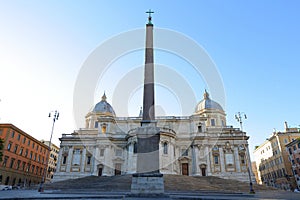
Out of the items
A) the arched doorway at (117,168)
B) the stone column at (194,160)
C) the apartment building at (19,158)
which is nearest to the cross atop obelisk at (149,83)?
the stone column at (194,160)

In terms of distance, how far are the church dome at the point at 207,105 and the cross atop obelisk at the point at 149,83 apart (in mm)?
31400

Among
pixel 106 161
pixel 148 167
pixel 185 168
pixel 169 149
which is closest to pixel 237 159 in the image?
pixel 185 168

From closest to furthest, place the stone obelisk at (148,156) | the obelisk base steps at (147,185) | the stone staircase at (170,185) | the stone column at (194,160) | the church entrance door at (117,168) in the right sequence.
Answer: the obelisk base steps at (147,185)
the stone obelisk at (148,156)
the stone staircase at (170,185)
the stone column at (194,160)
the church entrance door at (117,168)

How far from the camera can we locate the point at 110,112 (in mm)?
46438

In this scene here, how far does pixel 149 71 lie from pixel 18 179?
3750 cm

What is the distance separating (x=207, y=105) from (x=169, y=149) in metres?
15.2

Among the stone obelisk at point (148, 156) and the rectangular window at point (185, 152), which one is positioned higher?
the rectangular window at point (185, 152)

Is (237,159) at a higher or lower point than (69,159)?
higher

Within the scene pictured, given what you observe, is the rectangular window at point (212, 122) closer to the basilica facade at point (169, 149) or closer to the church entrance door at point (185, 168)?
the basilica facade at point (169, 149)

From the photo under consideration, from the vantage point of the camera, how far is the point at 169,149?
33500mm

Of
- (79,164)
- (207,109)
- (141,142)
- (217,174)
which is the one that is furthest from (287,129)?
(141,142)

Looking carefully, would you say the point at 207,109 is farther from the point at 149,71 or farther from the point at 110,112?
the point at 149,71

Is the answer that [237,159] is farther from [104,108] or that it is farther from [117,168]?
[104,108]

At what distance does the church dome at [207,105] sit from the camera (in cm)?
4394
